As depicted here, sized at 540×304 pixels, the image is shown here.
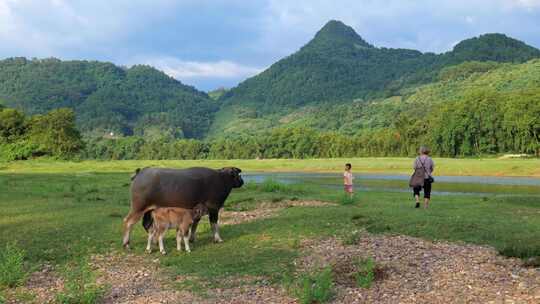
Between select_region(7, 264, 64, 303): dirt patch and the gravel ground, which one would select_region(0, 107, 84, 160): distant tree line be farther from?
the gravel ground

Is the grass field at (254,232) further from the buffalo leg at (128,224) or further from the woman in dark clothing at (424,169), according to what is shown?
the woman in dark clothing at (424,169)

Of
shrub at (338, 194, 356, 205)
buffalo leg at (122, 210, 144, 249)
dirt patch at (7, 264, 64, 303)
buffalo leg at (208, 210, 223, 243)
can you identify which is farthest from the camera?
shrub at (338, 194, 356, 205)

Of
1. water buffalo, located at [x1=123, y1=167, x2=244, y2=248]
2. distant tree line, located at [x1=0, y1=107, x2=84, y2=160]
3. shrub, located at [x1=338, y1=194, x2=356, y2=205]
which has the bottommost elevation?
shrub, located at [x1=338, y1=194, x2=356, y2=205]

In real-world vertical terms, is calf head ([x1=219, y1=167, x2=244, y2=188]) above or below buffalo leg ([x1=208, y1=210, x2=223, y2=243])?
above

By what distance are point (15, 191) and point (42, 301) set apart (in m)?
22.3

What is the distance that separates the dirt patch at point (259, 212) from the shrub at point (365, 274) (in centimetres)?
740

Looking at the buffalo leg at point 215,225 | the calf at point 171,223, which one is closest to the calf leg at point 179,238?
the calf at point 171,223

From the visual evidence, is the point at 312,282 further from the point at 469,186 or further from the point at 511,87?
the point at 511,87

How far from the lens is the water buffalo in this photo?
44.2 ft

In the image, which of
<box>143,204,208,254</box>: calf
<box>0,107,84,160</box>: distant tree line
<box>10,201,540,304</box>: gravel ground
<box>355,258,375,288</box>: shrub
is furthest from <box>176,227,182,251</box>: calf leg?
<box>0,107,84,160</box>: distant tree line

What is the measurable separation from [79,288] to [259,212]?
Result: 11009 millimetres

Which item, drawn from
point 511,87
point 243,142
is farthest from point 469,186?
point 511,87

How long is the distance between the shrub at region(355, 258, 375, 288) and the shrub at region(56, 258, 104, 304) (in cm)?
508

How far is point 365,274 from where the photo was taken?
10133 mm
